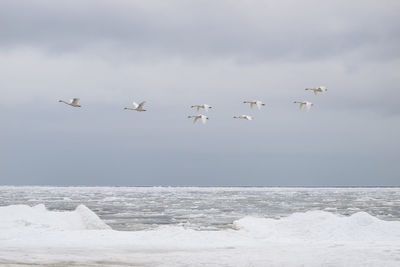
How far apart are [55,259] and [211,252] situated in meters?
4.04

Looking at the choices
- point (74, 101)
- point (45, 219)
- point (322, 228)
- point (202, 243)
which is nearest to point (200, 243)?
point (202, 243)

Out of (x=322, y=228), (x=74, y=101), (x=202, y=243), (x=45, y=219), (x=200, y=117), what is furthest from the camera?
(x=200, y=117)

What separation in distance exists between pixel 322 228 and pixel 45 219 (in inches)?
407

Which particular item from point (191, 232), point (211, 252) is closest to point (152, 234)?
point (191, 232)

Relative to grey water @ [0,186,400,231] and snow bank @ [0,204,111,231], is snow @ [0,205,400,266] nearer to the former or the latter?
snow bank @ [0,204,111,231]

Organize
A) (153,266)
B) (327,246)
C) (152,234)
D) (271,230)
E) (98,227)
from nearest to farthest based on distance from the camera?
(153,266) < (327,246) < (152,234) < (271,230) < (98,227)

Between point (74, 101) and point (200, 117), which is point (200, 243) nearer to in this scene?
point (74, 101)

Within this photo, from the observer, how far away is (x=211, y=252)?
14719mm

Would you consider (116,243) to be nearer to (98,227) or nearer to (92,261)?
(92,261)

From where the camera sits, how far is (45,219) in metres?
20.8

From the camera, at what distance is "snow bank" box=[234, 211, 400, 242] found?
62.7ft

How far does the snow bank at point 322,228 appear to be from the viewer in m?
19.1

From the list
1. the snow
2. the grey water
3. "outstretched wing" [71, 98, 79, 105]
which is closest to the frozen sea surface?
the snow

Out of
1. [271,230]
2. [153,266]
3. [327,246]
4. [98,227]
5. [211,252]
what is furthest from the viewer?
[98,227]
